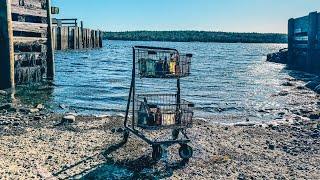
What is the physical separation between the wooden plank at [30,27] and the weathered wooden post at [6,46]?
2002mm

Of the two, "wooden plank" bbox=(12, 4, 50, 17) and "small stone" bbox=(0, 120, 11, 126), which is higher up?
"wooden plank" bbox=(12, 4, 50, 17)

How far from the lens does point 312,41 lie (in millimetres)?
31672

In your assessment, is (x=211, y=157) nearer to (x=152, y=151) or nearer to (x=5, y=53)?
(x=152, y=151)

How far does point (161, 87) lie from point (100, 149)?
49.9ft

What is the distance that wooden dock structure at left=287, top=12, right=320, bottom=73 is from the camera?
104 ft

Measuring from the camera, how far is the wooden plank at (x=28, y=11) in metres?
19.8

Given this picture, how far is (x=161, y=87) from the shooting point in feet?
83.1

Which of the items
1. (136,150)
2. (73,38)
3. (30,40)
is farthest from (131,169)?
(73,38)

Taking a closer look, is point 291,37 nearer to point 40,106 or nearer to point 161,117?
point 40,106

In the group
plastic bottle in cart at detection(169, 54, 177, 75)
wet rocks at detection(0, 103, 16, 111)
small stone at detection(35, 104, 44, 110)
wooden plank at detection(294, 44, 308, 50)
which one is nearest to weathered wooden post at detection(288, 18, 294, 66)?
wooden plank at detection(294, 44, 308, 50)

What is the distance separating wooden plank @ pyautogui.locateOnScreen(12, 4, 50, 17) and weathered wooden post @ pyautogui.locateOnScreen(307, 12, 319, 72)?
67.1 feet

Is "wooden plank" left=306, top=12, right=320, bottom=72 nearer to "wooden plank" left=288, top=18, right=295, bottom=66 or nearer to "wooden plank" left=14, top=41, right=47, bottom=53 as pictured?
"wooden plank" left=288, top=18, right=295, bottom=66

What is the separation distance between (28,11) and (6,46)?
12.7 ft

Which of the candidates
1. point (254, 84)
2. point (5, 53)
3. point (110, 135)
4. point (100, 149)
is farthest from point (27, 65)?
point (254, 84)
